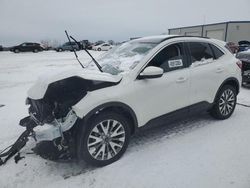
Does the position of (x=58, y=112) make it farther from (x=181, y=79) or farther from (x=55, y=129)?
(x=181, y=79)

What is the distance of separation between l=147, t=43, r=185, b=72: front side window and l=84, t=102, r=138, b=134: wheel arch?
0.78 meters

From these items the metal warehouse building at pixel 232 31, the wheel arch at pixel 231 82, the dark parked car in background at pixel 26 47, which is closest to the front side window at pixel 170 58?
the wheel arch at pixel 231 82

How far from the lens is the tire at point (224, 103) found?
13.9 ft

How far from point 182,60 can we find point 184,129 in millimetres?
1352

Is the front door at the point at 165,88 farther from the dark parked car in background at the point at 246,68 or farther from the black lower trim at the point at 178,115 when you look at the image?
the dark parked car in background at the point at 246,68

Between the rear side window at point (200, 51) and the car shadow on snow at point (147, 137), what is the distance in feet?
4.31

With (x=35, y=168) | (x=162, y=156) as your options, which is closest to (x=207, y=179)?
(x=162, y=156)

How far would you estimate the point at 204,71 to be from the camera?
3812mm

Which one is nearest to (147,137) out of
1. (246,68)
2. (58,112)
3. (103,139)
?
(103,139)

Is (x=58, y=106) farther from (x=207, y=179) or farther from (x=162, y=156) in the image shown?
(x=207, y=179)

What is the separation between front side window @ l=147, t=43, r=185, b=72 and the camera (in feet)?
10.8

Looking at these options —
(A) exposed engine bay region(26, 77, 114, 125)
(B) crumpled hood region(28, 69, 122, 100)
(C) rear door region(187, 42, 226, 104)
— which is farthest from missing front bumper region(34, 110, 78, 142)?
(C) rear door region(187, 42, 226, 104)

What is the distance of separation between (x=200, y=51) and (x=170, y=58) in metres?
0.82

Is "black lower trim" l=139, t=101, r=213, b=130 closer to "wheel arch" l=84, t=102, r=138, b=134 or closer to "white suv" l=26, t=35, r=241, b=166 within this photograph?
"white suv" l=26, t=35, r=241, b=166
